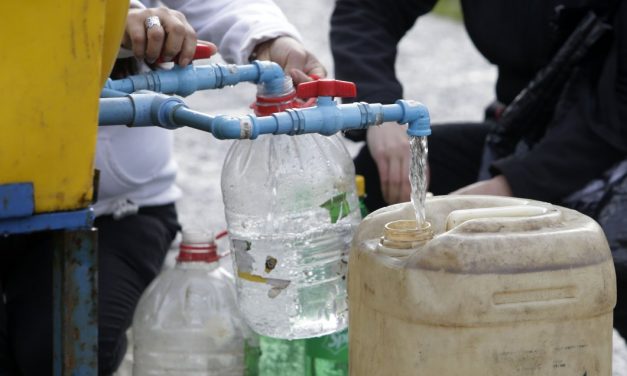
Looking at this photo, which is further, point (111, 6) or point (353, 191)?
point (353, 191)

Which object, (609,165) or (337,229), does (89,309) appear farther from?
(609,165)

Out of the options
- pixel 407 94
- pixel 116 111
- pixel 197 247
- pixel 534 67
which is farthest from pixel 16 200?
pixel 407 94

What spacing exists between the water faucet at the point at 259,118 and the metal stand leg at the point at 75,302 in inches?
10.0

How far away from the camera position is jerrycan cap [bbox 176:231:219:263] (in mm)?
2891

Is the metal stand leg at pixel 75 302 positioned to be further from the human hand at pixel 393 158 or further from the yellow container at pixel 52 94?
the human hand at pixel 393 158

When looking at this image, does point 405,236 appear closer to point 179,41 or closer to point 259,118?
point 259,118

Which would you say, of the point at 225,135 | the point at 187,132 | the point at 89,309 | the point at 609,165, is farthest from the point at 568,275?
the point at 187,132

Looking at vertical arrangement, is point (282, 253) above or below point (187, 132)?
above

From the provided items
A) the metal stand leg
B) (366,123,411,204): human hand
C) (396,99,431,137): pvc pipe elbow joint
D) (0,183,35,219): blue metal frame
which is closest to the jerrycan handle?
(396,99,431,137): pvc pipe elbow joint

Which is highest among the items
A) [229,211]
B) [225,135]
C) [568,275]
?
[225,135]

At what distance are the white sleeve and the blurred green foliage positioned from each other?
7.61 meters

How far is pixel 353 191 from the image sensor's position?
2732mm

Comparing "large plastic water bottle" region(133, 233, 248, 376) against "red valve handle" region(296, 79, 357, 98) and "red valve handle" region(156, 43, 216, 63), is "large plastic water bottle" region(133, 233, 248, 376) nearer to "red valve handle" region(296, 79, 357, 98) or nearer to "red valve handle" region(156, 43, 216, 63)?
"red valve handle" region(156, 43, 216, 63)

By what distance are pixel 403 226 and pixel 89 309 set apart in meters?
0.59
